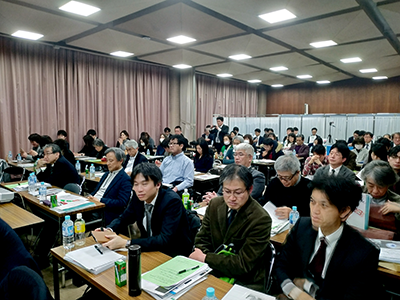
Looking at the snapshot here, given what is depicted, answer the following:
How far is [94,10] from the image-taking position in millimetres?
4613

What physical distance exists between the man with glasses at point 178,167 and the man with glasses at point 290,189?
1766mm

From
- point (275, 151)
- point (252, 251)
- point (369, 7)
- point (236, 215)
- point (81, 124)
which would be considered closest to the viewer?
point (252, 251)

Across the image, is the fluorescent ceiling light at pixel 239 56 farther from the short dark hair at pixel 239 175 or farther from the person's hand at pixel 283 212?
the short dark hair at pixel 239 175

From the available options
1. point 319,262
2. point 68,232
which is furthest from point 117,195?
point 319,262

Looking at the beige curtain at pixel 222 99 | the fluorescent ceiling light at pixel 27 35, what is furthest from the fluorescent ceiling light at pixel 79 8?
the beige curtain at pixel 222 99

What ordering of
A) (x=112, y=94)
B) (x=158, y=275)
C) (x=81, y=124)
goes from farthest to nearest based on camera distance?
(x=112, y=94) < (x=81, y=124) < (x=158, y=275)

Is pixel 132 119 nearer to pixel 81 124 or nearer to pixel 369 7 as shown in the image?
pixel 81 124

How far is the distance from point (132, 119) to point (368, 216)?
25.9 ft

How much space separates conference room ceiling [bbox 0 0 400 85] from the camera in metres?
4.48

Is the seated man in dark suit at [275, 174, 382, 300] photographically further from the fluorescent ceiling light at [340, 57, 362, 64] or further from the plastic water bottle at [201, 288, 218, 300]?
the fluorescent ceiling light at [340, 57, 362, 64]

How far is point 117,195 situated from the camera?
337 centimetres

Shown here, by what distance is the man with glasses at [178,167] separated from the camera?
4.37 m

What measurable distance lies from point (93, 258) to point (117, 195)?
62.4 inches


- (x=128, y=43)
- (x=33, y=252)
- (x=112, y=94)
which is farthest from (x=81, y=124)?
(x=33, y=252)
